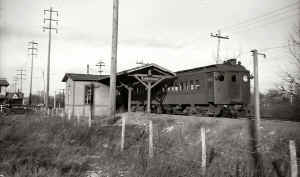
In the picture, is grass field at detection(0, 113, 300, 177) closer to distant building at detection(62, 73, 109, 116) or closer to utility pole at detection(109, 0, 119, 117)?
utility pole at detection(109, 0, 119, 117)

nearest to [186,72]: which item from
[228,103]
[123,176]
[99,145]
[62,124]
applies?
[228,103]

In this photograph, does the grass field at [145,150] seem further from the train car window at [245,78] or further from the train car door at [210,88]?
the train car window at [245,78]

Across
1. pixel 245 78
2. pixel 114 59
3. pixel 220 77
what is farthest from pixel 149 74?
pixel 245 78

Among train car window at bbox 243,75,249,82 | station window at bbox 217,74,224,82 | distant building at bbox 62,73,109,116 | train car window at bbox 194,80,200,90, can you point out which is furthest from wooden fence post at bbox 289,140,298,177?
distant building at bbox 62,73,109,116

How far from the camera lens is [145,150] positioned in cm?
1012

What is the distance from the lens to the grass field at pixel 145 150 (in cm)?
747

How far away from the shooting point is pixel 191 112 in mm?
19922

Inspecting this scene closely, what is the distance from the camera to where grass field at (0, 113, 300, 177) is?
7473 mm

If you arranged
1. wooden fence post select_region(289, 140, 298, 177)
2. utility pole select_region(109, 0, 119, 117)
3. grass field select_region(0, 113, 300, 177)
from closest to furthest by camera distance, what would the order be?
1. wooden fence post select_region(289, 140, 298, 177)
2. grass field select_region(0, 113, 300, 177)
3. utility pole select_region(109, 0, 119, 117)

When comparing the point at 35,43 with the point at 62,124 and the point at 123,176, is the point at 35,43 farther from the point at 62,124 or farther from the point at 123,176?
the point at 123,176

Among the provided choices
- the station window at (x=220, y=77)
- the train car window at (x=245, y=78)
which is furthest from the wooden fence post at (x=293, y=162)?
the train car window at (x=245, y=78)

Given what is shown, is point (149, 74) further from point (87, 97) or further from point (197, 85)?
point (87, 97)

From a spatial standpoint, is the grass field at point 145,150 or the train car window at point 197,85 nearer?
the grass field at point 145,150

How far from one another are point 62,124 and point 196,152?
9579 mm
